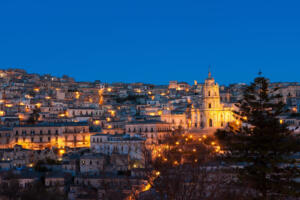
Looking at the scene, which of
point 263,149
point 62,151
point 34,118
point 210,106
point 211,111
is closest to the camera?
point 263,149

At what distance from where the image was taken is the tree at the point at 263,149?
21.8m

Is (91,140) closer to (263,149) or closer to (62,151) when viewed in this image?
(62,151)

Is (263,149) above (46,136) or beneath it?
beneath

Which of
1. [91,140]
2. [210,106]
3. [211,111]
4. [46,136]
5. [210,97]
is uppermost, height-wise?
[210,97]

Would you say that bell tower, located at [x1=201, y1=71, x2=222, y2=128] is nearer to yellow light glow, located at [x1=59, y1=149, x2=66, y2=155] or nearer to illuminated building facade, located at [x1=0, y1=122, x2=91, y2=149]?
illuminated building facade, located at [x1=0, y1=122, x2=91, y2=149]

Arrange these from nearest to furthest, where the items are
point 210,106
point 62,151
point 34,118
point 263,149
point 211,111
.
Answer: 1. point 263,149
2. point 62,151
3. point 211,111
4. point 210,106
5. point 34,118

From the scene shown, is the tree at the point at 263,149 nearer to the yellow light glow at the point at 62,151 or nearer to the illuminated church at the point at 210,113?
the yellow light glow at the point at 62,151

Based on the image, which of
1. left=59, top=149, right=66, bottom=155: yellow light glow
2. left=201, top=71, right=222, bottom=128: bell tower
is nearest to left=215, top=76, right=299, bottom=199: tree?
left=59, top=149, right=66, bottom=155: yellow light glow

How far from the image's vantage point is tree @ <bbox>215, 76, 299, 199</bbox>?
71.4ft

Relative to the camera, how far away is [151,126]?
59.2 m

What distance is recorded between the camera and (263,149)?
22.6 metres

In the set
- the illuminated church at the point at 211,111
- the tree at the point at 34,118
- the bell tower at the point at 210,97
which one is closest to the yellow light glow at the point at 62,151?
the tree at the point at 34,118

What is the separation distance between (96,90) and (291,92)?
54641 millimetres

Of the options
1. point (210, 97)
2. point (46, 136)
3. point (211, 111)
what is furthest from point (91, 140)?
point (210, 97)
